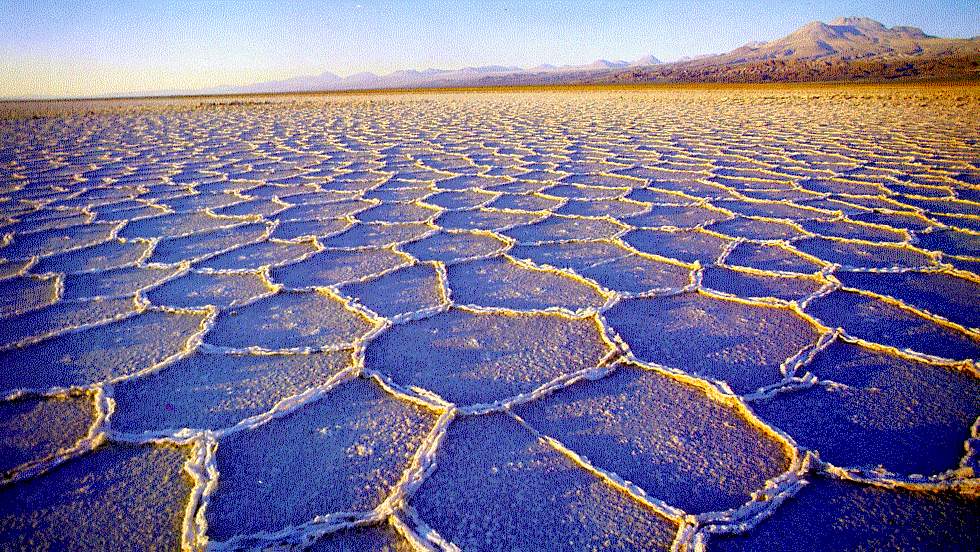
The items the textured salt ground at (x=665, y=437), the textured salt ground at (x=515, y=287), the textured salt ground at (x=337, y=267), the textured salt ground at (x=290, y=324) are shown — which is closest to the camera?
the textured salt ground at (x=665, y=437)

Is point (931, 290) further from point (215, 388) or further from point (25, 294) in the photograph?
point (25, 294)

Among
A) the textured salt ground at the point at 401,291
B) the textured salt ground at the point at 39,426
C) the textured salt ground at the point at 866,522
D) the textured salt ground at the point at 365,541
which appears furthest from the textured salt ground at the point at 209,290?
the textured salt ground at the point at 866,522

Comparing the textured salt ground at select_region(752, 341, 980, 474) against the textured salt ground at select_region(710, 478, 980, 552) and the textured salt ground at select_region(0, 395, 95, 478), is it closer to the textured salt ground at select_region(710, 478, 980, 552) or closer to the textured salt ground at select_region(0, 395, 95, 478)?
the textured salt ground at select_region(710, 478, 980, 552)

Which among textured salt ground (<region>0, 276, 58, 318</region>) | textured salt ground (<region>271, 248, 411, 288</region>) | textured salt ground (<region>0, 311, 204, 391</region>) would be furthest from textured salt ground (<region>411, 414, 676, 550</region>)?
textured salt ground (<region>0, 276, 58, 318</region>)

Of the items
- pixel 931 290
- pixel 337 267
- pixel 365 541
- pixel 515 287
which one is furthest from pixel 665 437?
pixel 337 267

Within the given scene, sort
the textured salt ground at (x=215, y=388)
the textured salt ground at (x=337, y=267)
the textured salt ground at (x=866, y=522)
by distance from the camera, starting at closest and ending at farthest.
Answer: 1. the textured salt ground at (x=866, y=522)
2. the textured salt ground at (x=215, y=388)
3. the textured salt ground at (x=337, y=267)

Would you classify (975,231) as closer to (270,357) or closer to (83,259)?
(270,357)

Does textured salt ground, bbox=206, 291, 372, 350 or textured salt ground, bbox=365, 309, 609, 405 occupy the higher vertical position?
textured salt ground, bbox=206, 291, 372, 350

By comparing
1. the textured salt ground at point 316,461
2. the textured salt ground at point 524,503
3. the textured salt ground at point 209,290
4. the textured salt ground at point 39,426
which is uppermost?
the textured salt ground at point 209,290

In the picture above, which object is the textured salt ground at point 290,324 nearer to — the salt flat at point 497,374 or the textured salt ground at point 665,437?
the salt flat at point 497,374
